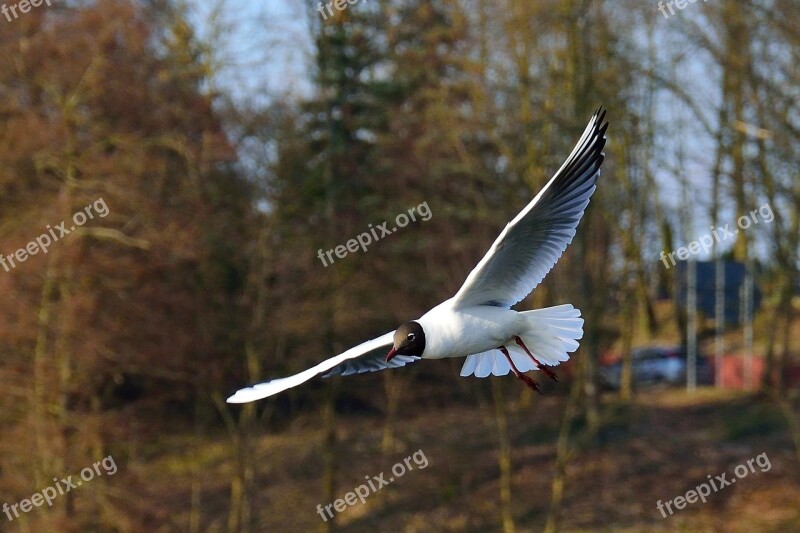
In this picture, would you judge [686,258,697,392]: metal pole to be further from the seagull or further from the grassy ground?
the seagull

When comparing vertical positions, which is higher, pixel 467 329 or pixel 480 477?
pixel 467 329

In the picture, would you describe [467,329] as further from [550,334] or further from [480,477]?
[480,477]

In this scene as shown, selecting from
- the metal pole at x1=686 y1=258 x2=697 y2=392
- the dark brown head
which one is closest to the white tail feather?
the dark brown head

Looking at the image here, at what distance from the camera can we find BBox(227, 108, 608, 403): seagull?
201 inches

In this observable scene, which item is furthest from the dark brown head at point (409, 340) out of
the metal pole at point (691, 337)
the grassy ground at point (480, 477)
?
the metal pole at point (691, 337)

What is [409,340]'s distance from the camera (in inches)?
199

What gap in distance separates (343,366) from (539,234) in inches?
59.5

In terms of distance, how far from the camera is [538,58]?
16141 millimetres

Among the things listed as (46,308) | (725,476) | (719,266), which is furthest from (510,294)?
(719,266)

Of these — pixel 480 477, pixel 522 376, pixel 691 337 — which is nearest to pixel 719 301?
pixel 691 337

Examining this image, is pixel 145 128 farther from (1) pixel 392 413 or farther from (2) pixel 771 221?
(2) pixel 771 221

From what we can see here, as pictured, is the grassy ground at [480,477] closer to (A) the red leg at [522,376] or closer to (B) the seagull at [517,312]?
(A) the red leg at [522,376]

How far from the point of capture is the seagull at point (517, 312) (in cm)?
511

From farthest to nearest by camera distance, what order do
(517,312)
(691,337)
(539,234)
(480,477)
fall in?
1. (691,337)
2. (480,477)
3. (539,234)
4. (517,312)
